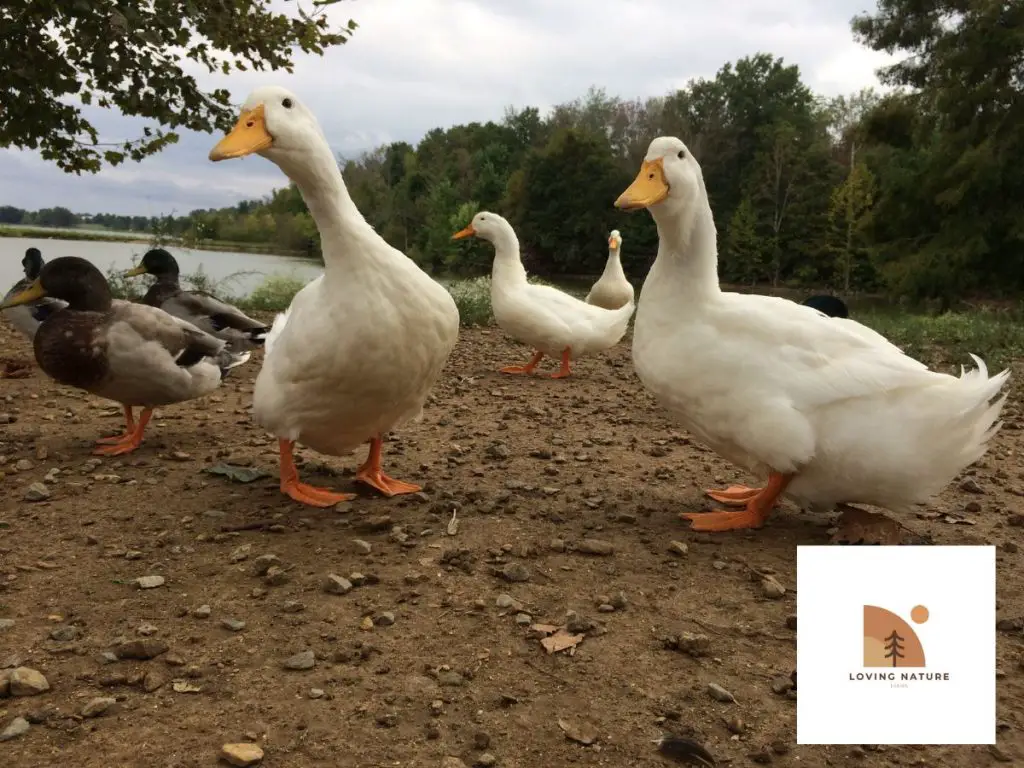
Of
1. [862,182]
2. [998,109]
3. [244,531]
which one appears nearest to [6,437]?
A: [244,531]

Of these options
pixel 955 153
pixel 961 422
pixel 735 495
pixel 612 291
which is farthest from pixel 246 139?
pixel 955 153

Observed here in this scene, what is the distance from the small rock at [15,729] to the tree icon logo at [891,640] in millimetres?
2133

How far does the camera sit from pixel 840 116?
1468 inches

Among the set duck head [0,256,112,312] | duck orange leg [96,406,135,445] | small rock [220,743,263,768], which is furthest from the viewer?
duck orange leg [96,406,135,445]

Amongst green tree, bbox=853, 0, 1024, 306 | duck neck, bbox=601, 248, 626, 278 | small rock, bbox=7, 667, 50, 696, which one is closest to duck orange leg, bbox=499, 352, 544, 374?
duck neck, bbox=601, 248, 626, 278

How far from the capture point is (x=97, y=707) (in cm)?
180

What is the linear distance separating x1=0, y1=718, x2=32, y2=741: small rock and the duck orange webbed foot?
9.32 ft

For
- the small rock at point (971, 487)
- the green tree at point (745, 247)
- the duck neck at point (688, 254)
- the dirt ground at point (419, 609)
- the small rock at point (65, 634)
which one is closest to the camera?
the dirt ground at point (419, 609)

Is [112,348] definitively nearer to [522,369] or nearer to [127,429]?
[127,429]

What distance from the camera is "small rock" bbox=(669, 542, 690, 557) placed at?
2.81m

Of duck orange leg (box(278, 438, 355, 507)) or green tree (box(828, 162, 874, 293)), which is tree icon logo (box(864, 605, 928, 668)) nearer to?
duck orange leg (box(278, 438, 355, 507))

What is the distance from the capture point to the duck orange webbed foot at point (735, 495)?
3459mm

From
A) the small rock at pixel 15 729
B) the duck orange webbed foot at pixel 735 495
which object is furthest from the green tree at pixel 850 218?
the small rock at pixel 15 729

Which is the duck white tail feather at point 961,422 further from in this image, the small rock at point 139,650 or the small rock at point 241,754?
the small rock at point 139,650
